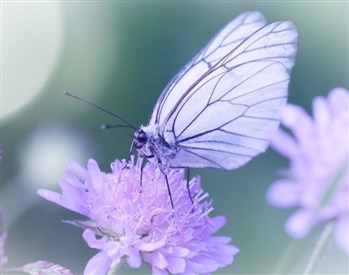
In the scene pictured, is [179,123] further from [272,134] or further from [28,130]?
[28,130]

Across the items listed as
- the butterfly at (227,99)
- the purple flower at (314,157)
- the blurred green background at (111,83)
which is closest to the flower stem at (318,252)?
the purple flower at (314,157)

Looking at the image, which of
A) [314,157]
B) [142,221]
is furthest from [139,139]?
[314,157]

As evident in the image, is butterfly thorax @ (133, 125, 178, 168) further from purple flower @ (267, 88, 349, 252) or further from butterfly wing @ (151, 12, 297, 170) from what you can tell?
purple flower @ (267, 88, 349, 252)

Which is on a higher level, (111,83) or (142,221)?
(111,83)

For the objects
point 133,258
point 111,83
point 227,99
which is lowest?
point 133,258

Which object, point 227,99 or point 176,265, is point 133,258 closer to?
point 176,265

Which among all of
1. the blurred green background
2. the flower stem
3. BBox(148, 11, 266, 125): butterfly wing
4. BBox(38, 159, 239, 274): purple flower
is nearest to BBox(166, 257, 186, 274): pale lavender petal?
BBox(38, 159, 239, 274): purple flower

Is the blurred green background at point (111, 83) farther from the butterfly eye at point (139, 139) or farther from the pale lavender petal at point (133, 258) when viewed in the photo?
the pale lavender petal at point (133, 258)
